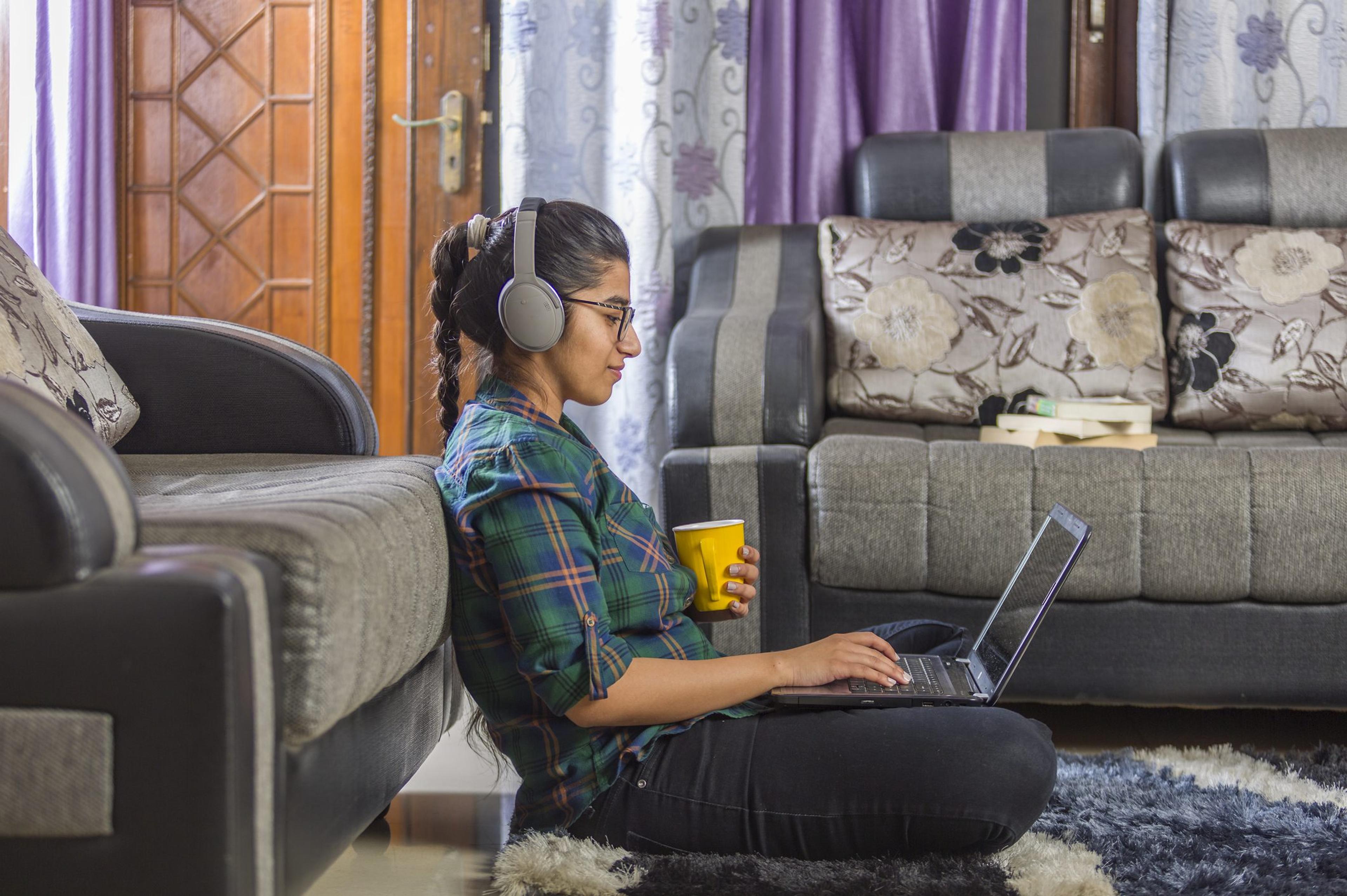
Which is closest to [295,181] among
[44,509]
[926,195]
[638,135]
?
[638,135]

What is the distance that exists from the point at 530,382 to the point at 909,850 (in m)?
0.58

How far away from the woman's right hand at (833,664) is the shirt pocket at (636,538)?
0.15 meters

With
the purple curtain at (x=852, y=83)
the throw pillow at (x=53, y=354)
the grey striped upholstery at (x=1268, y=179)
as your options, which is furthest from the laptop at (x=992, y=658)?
the purple curtain at (x=852, y=83)

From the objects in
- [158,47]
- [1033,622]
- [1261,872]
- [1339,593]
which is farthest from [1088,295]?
[158,47]

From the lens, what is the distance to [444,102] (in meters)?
2.80

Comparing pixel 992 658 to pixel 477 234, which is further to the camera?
pixel 992 658

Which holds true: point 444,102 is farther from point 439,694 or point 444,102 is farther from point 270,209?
point 439,694

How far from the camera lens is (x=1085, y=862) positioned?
1.12m

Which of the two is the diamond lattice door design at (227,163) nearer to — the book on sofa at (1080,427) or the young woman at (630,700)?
the book on sofa at (1080,427)

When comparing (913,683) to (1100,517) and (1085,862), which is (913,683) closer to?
Result: (1085,862)

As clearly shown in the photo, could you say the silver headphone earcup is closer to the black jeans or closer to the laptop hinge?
the black jeans

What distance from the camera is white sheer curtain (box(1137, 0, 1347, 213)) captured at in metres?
2.44

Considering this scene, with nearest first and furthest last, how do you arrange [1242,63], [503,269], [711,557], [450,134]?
1. [503,269]
2. [711,557]
3. [1242,63]
4. [450,134]

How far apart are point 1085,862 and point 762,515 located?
66 cm
